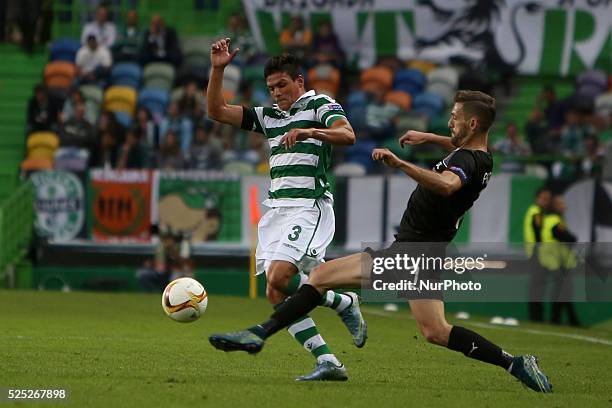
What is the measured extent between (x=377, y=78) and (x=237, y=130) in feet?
9.83

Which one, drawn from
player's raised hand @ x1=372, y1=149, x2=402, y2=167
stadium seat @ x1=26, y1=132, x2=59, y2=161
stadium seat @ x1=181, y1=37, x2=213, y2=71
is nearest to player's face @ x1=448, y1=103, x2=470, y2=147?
player's raised hand @ x1=372, y1=149, x2=402, y2=167

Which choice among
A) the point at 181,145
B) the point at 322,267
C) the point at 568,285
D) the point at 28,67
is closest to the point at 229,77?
the point at 181,145

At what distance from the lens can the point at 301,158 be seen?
9250 millimetres

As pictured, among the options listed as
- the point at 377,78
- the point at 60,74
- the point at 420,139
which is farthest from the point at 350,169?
the point at 420,139

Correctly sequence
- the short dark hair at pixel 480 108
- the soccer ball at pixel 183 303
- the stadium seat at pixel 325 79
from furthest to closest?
the stadium seat at pixel 325 79 → the soccer ball at pixel 183 303 → the short dark hair at pixel 480 108

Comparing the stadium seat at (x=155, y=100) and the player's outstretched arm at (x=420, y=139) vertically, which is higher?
the player's outstretched arm at (x=420, y=139)

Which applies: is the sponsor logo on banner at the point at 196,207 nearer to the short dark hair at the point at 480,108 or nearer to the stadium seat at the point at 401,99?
the stadium seat at the point at 401,99

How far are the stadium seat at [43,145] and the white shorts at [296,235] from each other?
45.1 ft

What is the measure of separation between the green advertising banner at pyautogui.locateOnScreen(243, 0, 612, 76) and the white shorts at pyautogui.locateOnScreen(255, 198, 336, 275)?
1512cm

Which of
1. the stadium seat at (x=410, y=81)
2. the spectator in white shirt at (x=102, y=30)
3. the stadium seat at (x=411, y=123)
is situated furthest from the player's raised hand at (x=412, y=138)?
the spectator in white shirt at (x=102, y=30)

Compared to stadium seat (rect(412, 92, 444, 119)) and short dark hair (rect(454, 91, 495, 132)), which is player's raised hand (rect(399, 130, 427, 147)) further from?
stadium seat (rect(412, 92, 444, 119))

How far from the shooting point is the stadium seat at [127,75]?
24172 millimetres

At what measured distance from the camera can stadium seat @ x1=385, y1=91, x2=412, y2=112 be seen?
23047 millimetres

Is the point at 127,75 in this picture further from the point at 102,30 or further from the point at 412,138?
the point at 412,138
